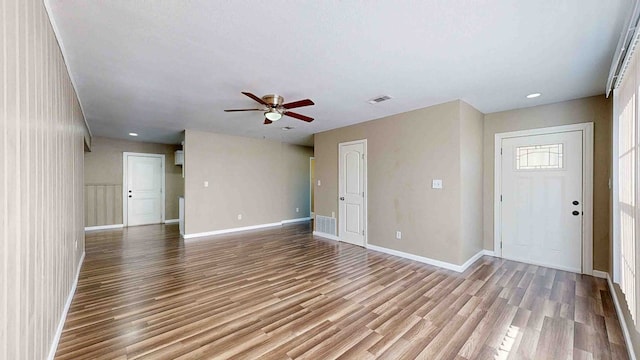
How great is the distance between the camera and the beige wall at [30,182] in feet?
3.72

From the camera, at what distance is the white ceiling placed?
1.80 m

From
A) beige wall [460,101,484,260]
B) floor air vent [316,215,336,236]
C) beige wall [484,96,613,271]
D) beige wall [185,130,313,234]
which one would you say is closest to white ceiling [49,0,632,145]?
beige wall [484,96,613,271]

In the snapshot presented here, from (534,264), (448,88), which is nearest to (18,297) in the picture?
(448,88)

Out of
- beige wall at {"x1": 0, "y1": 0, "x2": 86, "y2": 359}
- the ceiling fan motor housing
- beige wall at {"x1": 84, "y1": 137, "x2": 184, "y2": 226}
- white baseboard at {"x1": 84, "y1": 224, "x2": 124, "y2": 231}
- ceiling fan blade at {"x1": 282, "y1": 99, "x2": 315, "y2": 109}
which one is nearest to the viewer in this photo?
beige wall at {"x1": 0, "y1": 0, "x2": 86, "y2": 359}

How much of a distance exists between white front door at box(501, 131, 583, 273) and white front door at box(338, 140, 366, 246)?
2.33 metres

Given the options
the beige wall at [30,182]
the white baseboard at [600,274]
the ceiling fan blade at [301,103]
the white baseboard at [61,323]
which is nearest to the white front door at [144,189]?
the white baseboard at [61,323]

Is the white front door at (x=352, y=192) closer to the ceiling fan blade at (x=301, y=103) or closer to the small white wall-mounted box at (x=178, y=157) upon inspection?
the ceiling fan blade at (x=301, y=103)

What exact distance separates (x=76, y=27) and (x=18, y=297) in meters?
1.89

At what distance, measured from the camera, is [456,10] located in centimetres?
180

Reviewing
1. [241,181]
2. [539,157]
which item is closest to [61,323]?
[241,181]

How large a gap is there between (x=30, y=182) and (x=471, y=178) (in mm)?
4702

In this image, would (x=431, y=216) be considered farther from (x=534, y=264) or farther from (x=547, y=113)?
(x=547, y=113)

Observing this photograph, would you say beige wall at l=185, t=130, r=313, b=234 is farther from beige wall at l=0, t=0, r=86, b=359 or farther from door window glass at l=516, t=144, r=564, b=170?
door window glass at l=516, t=144, r=564, b=170

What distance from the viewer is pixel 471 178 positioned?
4039 millimetres
